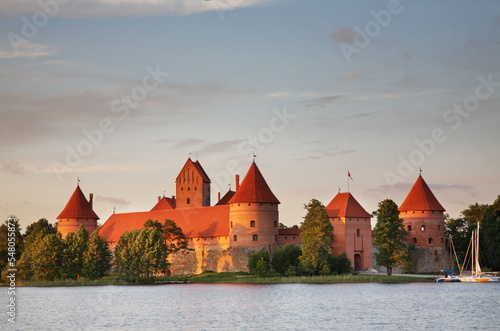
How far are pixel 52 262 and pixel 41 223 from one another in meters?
17.5

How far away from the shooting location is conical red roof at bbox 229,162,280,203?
211 feet

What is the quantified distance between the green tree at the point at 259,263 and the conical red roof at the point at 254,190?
19.7ft

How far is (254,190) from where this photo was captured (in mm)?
64688

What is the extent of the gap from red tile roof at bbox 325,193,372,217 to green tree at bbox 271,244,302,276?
8.45 metres

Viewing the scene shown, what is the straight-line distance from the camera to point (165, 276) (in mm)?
65625

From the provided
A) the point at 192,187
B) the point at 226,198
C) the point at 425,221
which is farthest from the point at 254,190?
the point at 192,187

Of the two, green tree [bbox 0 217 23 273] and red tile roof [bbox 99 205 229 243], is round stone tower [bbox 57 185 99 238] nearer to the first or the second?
red tile roof [bbox 99 205 229 243]

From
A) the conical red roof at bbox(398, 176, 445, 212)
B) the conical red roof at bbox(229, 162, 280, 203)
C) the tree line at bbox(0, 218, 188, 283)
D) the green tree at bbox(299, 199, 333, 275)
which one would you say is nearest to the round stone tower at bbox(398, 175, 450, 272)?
the conical red roof at bbox(398, 176, 445, 212)

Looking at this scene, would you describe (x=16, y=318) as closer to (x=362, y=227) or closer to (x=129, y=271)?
(x=129, y=271)

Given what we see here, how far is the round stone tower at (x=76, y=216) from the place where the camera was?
76625 millimetres

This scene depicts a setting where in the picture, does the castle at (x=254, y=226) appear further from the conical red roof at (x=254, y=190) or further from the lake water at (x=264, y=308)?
the lake water at (x=264, y=308)

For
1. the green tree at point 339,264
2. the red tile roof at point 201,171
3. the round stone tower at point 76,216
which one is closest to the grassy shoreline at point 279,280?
the green tree at point 339,264

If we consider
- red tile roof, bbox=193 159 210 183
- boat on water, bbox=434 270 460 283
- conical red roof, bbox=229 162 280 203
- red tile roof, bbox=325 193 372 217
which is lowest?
boat on water, bbox=434 270 460 283

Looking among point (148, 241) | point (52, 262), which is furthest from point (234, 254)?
point (52, 262)
